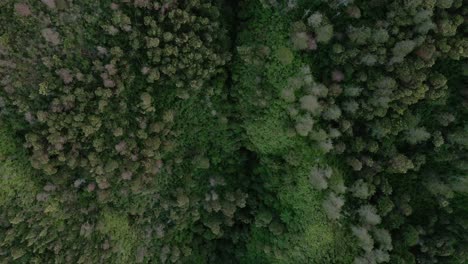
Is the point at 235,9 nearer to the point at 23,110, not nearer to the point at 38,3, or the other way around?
the point at 38,3

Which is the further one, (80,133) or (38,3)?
(80,133)

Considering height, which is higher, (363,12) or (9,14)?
(363,12)

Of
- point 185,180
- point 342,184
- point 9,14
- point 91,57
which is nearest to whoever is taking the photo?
point 9,14

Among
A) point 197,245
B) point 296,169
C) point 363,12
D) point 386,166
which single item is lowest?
point 197,245

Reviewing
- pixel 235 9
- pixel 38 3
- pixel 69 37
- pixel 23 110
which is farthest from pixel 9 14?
pixel 235 9

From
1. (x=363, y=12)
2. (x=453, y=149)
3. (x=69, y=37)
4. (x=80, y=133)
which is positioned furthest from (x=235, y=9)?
(x=453, y=149)

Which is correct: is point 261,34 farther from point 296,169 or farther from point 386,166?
point 386,166

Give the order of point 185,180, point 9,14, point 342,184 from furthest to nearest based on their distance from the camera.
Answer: point 185,180 → point 342,184 → point 9,14
